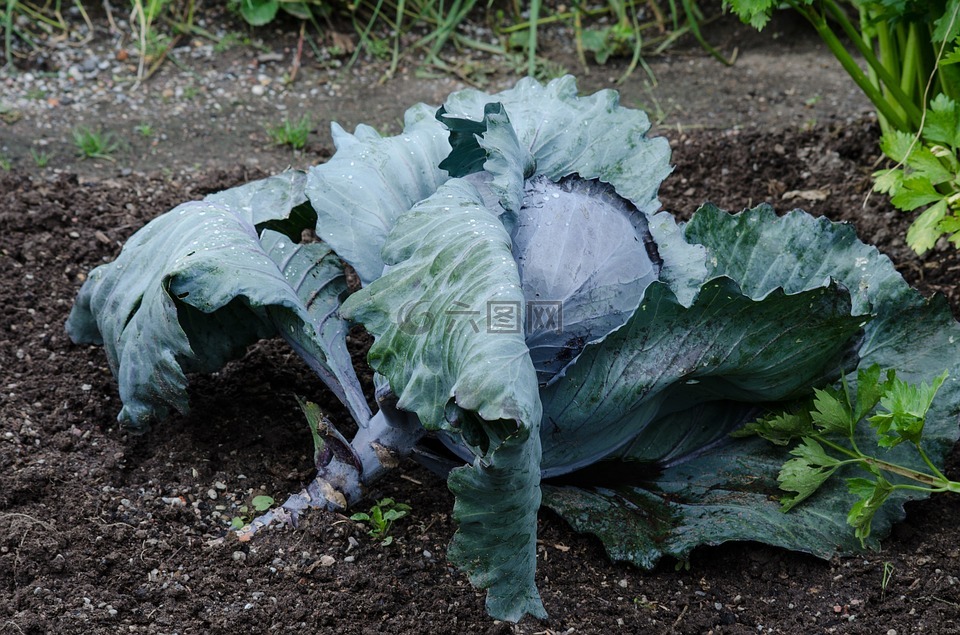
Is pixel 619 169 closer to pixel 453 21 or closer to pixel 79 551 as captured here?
pixel 79 551

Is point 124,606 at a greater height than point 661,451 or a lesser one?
lesser

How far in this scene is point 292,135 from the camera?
443 centimetres

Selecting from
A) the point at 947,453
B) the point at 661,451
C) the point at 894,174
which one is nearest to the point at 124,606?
the point at 661,451

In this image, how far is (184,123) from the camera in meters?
4.68

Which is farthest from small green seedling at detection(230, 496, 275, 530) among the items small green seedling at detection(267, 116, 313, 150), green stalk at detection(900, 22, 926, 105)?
green stalk at detection(900, 22, 926, 105)

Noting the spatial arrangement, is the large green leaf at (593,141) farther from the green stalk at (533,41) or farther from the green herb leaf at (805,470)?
the green stalk at (533,41)

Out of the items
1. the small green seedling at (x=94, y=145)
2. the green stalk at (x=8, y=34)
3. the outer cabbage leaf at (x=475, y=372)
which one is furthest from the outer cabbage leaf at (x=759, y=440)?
the green stalk at (x=8, y=34)

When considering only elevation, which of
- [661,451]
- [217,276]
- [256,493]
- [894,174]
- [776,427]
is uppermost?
[894,174]

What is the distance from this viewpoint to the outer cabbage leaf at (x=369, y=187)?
260 cm

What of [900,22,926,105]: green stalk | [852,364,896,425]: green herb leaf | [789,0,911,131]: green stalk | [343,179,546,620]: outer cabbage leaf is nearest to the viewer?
[343,179,546,620]: outer cabbage leaf

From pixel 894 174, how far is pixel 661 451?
1.26 meters

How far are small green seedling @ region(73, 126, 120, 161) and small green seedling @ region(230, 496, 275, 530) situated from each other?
7.36 feet

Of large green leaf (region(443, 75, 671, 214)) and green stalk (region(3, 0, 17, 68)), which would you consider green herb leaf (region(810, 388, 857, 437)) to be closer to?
large green leaf (region(443, 75, 671, 214))

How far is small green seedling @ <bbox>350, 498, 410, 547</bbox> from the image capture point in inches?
103
